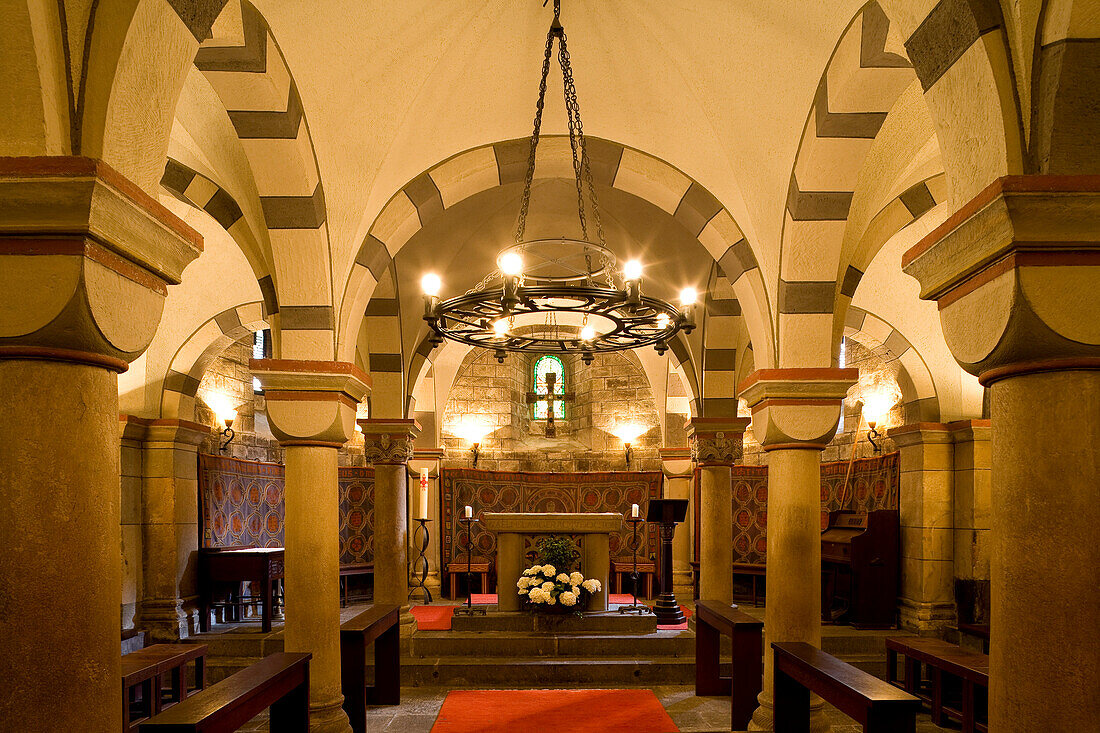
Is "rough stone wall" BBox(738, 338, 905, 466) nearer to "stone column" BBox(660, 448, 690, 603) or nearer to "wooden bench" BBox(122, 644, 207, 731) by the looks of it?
"stone column" BBox(660, 448, 690, 603)

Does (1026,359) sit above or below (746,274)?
below

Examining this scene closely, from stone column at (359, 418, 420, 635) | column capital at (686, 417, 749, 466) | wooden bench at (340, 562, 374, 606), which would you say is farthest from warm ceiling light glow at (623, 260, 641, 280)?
wooden bench at (340, 562, 374, 606)

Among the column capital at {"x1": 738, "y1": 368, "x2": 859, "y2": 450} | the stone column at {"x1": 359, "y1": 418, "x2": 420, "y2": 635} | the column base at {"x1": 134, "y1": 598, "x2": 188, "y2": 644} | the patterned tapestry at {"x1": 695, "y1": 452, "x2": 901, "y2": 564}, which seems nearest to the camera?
the column capital at {"x1": 738, "y1": 368, "x2": 859, "y2": 450}

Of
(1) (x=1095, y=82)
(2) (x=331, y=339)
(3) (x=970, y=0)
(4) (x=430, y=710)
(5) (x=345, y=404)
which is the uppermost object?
(3) (x=970, y=0)

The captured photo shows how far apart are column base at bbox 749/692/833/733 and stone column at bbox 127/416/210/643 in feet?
22.4

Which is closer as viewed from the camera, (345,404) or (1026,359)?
(1026,359)

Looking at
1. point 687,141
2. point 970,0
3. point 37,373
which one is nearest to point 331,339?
point 687,141

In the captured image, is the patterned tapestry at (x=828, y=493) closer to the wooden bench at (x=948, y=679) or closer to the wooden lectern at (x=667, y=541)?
the wooden lectern at (x=667, y=541)

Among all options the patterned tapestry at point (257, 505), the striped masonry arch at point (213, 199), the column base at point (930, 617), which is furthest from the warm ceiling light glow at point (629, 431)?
the striped masonry arch at point (213, 199)

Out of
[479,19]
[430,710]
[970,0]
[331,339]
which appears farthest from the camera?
[430,710]

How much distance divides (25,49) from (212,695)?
2776 mm

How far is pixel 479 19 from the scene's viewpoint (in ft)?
16.9

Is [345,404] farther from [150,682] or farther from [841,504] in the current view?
[841,504]

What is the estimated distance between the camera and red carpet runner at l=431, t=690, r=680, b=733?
597 centimetres
